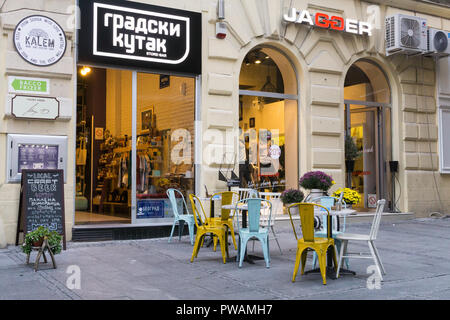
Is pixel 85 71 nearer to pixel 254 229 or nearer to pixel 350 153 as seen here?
pixel 254 229

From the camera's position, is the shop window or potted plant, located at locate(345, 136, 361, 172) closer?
the shop window

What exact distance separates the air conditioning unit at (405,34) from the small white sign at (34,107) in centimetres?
848

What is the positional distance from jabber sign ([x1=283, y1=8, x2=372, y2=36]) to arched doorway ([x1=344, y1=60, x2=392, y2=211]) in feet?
3.44

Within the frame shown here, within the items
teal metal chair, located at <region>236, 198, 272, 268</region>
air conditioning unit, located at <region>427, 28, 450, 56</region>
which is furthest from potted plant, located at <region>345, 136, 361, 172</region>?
teal metal chair, located at <region>236, 198, 272, 268</region>

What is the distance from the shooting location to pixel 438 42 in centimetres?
1353

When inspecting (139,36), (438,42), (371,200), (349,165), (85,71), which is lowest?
(371,200)

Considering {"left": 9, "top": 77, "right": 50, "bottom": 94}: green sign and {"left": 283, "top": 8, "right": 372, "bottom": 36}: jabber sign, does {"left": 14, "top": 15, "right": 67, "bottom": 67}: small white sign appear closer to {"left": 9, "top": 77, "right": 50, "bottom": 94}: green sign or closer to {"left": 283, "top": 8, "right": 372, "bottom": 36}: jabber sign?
{"left": 9, "top": 77, "right": 50, "bottom": 94}: green sign

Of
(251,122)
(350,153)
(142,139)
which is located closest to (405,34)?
(350,153)

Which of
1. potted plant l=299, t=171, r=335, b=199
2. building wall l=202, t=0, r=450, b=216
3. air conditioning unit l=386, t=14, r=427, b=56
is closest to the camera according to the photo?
potted plant l=299, t=171, r=335, b=199

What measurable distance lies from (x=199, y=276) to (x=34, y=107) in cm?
458

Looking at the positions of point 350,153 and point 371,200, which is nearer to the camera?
point 350,153

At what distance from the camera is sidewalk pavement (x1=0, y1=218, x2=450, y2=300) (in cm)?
553

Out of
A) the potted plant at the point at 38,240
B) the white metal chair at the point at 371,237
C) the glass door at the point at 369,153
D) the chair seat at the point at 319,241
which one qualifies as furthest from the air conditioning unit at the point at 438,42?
the potted plant at the point at 38,240

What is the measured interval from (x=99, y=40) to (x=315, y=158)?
5560 mm
